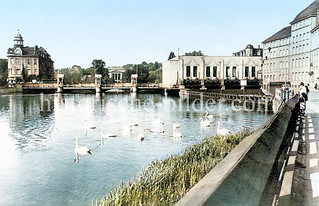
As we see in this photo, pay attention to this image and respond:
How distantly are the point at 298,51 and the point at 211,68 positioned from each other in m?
33.9

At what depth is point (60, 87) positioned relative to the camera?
85375 mm

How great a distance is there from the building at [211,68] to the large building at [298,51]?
14.1 m

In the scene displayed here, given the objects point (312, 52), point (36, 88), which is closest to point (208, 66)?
point (312, 52)

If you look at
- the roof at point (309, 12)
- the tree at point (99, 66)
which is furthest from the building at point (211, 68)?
the tree at point (99, 66)

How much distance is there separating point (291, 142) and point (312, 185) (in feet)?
14.8

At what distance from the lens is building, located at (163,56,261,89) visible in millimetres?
93375

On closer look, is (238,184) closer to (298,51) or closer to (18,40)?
(298,51)

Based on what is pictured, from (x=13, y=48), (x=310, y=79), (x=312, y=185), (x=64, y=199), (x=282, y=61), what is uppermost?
(x=13, y=48)

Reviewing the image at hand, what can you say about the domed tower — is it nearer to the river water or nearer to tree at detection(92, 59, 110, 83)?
tree at detection(92, 59, 110, 83)

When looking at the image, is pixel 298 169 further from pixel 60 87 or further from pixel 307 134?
pixel 60 87

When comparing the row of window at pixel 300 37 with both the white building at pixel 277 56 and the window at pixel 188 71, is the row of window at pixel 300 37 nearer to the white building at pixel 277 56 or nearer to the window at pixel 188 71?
the white building at pixel 277 56

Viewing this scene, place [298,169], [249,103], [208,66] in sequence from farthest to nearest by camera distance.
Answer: [208,66]
[249,103]
[298,169]

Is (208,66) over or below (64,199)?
over

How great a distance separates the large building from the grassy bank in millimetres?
40045
